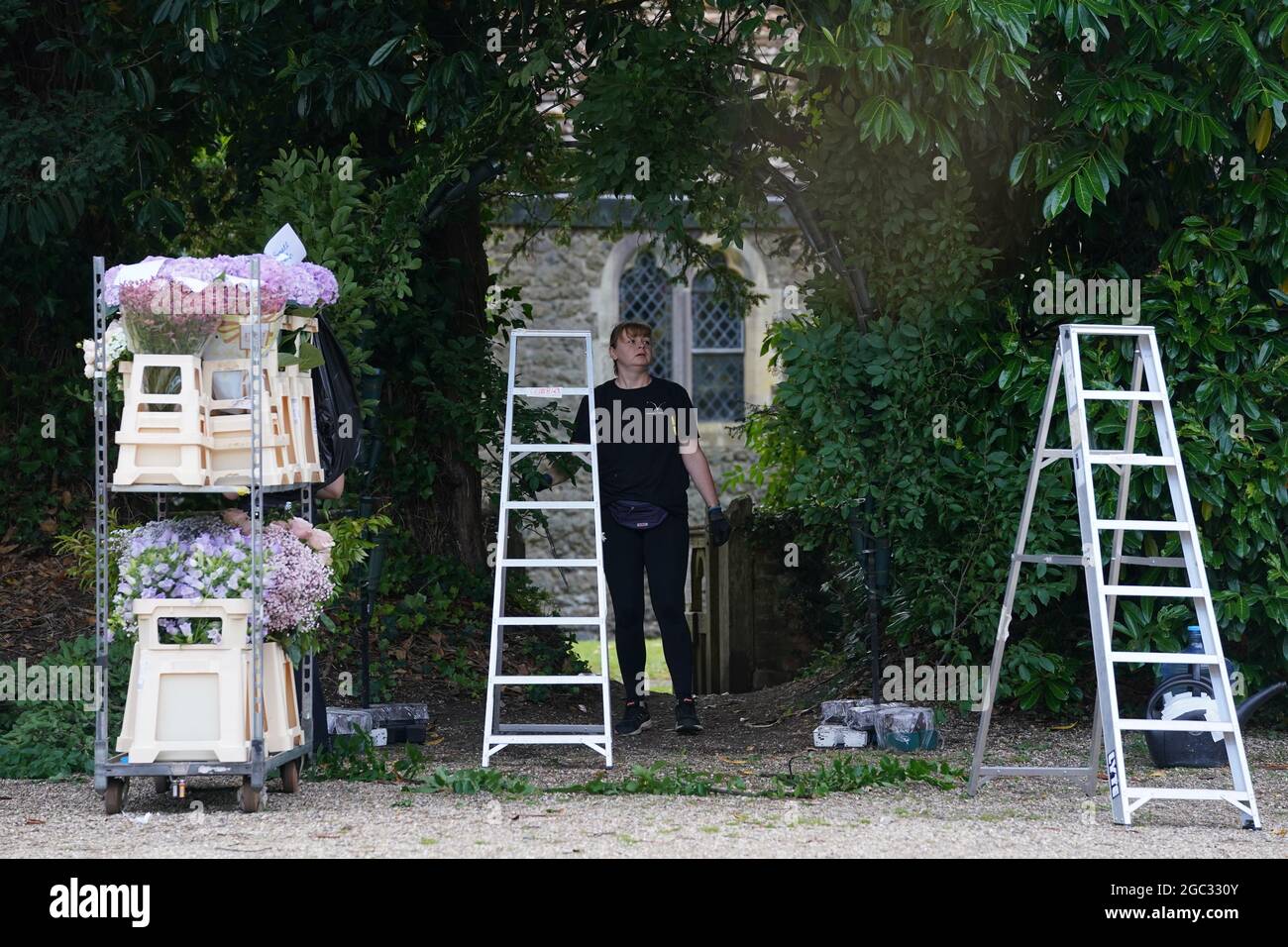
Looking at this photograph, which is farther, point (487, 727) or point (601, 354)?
point (601, 354)

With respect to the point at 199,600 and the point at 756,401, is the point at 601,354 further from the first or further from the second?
the point at 199,600

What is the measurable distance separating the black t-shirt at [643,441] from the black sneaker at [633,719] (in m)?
0.97

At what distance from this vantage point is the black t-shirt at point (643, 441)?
24.8ft

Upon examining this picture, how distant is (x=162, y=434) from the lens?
5527 mm

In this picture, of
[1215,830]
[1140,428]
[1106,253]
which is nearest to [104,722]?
[1215,830]

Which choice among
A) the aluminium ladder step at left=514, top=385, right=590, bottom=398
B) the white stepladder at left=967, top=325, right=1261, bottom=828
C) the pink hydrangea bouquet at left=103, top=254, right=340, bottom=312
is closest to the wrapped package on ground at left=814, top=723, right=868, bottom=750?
the white stepladder at left=967, top=325, right=1261, bottom=828

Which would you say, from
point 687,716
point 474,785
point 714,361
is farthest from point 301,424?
point 714,361

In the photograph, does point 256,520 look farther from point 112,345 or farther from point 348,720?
point 348,720

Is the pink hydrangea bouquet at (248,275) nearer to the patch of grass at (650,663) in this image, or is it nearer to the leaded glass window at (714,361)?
the patch of grass at (650,663)

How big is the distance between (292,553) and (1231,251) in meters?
4.26

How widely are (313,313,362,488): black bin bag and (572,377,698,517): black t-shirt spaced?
4.50ft

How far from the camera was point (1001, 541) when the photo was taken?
25.1ft

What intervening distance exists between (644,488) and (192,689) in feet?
8.44

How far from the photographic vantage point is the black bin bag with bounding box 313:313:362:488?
6.36 meters
